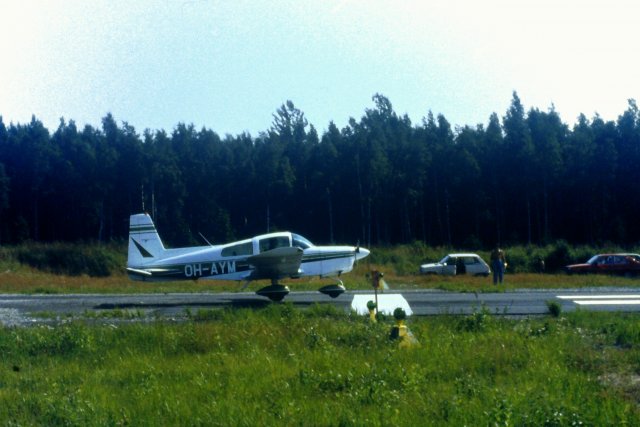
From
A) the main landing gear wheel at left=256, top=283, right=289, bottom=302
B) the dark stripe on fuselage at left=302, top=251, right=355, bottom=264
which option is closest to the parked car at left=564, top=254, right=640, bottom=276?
the dark stripe on fuselage at left=302, top=251, right=355, bottom=264

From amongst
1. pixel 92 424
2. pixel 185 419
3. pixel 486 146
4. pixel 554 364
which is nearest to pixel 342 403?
pixel 185 419

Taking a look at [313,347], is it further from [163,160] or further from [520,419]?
[163,160]

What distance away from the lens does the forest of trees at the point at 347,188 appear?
60.6m

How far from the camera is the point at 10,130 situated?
7456 centimetres

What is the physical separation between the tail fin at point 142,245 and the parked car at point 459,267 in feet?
60.5

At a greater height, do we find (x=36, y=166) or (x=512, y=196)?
(x=36, y=166)

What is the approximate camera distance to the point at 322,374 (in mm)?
8750

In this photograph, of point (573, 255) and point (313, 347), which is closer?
point (313, 347)

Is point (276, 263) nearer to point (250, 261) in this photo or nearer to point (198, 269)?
point (250, 261)

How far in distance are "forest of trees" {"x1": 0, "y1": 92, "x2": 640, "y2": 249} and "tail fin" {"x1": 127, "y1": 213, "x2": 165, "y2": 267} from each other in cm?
3462

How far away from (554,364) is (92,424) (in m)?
5.66

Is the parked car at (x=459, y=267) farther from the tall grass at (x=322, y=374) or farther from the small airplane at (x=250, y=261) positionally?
the tall grass at (x=322, y=374)

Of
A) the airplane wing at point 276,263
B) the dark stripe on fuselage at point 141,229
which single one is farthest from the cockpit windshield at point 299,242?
the dark stripe on fuselage at point 141,229

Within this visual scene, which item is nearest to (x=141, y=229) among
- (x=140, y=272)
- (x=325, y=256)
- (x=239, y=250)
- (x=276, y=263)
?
(x=140, y=272)
